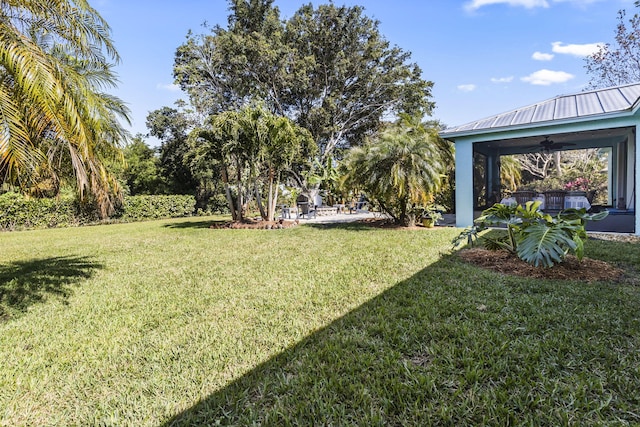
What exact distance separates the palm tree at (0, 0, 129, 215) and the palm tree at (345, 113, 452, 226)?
7.30 m

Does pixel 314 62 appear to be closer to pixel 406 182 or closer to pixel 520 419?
pixel 406 182

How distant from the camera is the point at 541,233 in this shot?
16.3 ft

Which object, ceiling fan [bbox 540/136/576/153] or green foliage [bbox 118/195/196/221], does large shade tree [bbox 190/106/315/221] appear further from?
ceiling fan [bbox 540/136/576/153]

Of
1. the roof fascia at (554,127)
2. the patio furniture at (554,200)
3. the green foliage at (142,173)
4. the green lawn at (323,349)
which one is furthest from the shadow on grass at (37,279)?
the green foliage at (142,173)

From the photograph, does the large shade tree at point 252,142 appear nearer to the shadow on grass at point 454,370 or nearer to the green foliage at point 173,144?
the shadow on grass at point 454,370

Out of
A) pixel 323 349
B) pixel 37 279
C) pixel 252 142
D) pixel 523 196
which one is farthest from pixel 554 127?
pixel 37 279

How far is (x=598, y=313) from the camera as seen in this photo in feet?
11.5

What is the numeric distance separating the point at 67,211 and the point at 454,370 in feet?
68.0

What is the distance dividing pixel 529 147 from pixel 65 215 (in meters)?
24.2

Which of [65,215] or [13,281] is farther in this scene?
[65,215]

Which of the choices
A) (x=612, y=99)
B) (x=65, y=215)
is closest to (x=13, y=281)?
(x=65, y=215)

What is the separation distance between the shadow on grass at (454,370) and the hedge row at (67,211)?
14673 mm

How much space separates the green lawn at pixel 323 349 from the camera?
7.25 feet

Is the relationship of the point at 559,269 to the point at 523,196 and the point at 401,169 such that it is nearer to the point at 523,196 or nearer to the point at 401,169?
the point at 401,169
